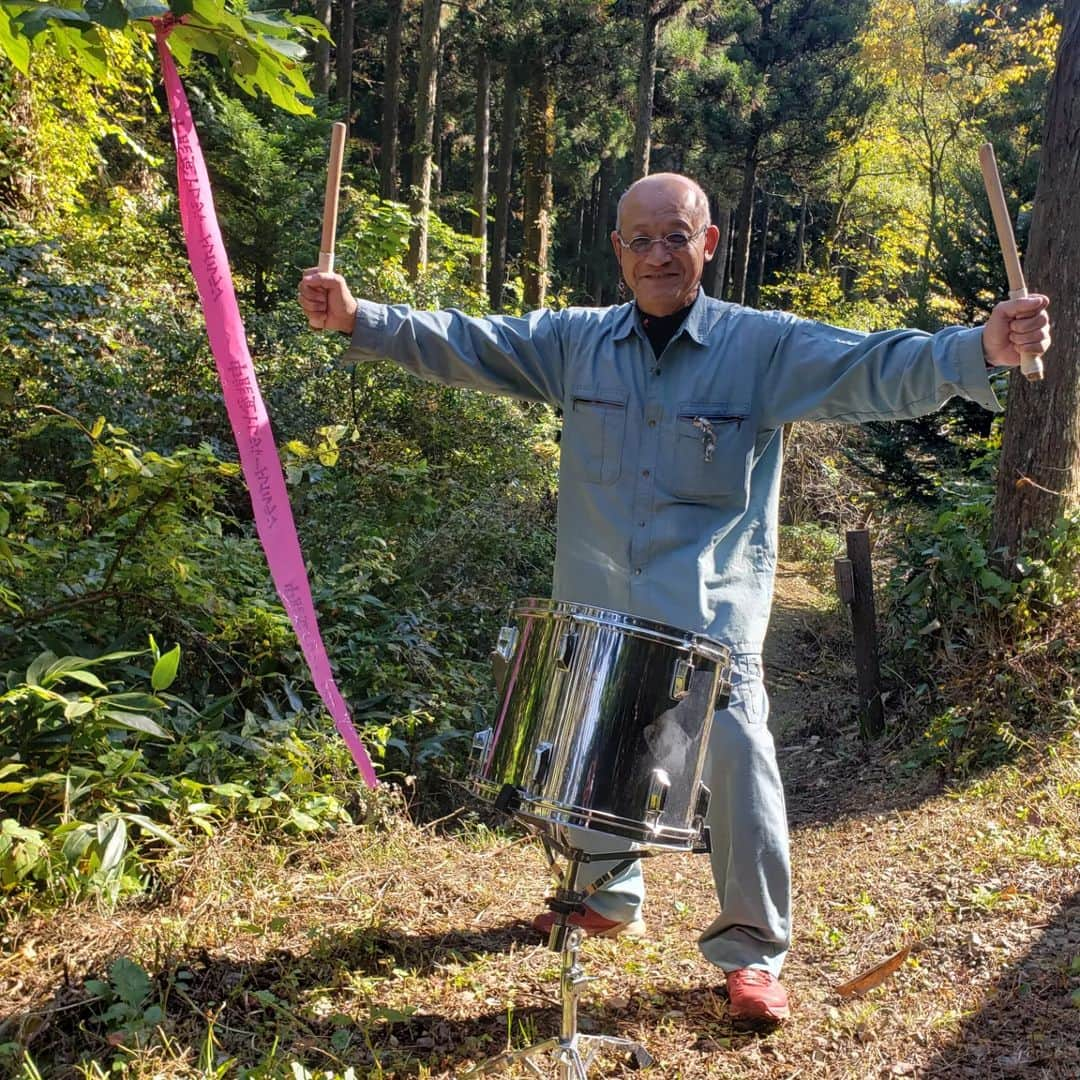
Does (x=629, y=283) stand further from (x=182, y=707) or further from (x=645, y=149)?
(x=645, y=149)

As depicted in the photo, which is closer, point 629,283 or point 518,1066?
point 518,1066

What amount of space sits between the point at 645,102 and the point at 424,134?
12.8 ft

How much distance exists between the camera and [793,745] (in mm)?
6539

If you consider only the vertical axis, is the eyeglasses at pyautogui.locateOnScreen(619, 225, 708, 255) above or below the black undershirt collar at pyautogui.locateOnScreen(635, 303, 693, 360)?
above

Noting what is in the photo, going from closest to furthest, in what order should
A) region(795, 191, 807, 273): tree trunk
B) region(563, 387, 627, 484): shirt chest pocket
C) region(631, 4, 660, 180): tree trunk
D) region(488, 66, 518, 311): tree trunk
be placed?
region(563, 387, 627, 484): shirt chest pocket
region(631, 4, 660, 180): tree trunk
region(488, 66, 518, 311): tree trunk
region(795, 191, 807, 273): tree trunk

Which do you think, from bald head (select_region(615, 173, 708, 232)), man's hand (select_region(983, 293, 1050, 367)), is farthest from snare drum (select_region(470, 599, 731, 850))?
bald head (select_region(615, 173, 708, 232))

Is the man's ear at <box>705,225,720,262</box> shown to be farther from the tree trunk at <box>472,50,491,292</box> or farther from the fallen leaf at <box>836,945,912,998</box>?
the tree trunk at <box>472,50,491,292</box>

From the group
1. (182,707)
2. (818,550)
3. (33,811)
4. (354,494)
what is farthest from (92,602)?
(818,550)

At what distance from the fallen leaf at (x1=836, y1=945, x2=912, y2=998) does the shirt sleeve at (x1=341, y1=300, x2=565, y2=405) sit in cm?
196

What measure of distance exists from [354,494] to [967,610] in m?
4.16

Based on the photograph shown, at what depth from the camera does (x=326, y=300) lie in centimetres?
275

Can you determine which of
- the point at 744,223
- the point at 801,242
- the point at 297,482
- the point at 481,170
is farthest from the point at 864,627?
the point at 801,242

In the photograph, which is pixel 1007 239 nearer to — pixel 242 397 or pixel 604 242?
pixel 242 397

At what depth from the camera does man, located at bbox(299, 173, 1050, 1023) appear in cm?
286
